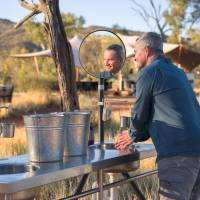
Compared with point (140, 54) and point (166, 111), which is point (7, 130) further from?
point (166, 111)

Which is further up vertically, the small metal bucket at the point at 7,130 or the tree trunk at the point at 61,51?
the tree trunk at the point at 61,51

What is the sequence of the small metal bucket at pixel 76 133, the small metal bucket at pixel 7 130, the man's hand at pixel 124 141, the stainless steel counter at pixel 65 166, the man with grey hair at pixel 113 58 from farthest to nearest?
the man with grey hair at pixel 113 58 < the small metal bucket at pixel 7 130 < the man's hand at pixel 124 141 < the small metal bucket at pixel 76 133 < the stainless steel counter at pixel 65 166

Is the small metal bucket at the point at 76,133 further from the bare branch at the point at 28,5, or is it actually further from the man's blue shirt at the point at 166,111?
the bare branch at the point at 28,5

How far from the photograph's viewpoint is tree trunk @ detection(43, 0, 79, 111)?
673 cm

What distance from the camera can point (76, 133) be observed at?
11.9 feet

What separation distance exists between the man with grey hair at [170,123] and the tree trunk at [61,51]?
3.29 meters

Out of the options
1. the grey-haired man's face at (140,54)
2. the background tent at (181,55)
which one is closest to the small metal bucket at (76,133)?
the grey-haired man's face at (140,54)

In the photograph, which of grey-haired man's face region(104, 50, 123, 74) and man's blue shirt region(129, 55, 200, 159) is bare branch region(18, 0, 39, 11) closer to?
grey-haired man's face region(104, 50, 123, 74)

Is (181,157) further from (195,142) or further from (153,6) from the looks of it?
(153,6)

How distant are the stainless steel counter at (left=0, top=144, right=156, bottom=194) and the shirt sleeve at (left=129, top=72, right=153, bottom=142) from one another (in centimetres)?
24

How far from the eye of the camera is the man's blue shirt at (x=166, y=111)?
3490 millimetres

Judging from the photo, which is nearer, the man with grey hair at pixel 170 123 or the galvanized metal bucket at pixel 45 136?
the galvanized metal bucket at pixel 45 136

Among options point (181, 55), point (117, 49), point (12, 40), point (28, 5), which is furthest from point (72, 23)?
point (117, 49)

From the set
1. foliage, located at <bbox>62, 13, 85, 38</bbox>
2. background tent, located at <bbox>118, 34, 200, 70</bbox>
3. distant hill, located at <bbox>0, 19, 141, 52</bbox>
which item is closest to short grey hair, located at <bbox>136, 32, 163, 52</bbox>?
background tent, located at <bbox>118, 34, 200, 70</bbox>
